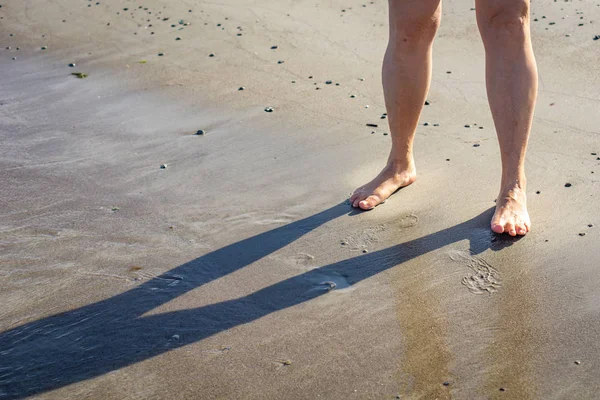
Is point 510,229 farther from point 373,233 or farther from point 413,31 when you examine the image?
point 413,31

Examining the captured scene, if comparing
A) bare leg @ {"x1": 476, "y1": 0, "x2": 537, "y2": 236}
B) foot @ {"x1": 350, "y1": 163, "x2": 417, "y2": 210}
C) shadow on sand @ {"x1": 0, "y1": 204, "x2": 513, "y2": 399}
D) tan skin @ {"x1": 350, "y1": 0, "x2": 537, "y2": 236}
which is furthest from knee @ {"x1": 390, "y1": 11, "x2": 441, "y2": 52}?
shadow on sand @ {"x1": 0, "y1": 204, "x2": 513, "y2": 399}

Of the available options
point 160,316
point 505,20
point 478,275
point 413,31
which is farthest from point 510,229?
point 160,316

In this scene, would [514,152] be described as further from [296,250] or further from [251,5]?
[251,5]

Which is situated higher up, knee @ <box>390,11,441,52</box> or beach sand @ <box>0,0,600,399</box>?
knee @ <box>390,11,441,52</box>

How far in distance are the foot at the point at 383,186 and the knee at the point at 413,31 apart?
498 millimetres

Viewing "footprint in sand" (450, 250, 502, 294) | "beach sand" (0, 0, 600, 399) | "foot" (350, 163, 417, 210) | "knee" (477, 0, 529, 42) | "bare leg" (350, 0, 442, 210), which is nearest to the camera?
"beach sand" (0, 0, 600, 399)

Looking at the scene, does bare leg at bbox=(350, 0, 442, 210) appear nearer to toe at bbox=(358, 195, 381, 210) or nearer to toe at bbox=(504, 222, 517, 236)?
toe at bbox=(358, 195, 381, 210)

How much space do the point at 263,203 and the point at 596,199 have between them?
1.31m

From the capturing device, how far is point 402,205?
3.14 metres

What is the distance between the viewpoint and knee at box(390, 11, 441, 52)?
9.89ft

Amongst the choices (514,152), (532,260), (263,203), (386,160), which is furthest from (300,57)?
(532,260)

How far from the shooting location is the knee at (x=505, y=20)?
109 inches

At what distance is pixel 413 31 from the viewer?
3051 millimetres

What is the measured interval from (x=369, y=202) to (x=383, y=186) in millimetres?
129
